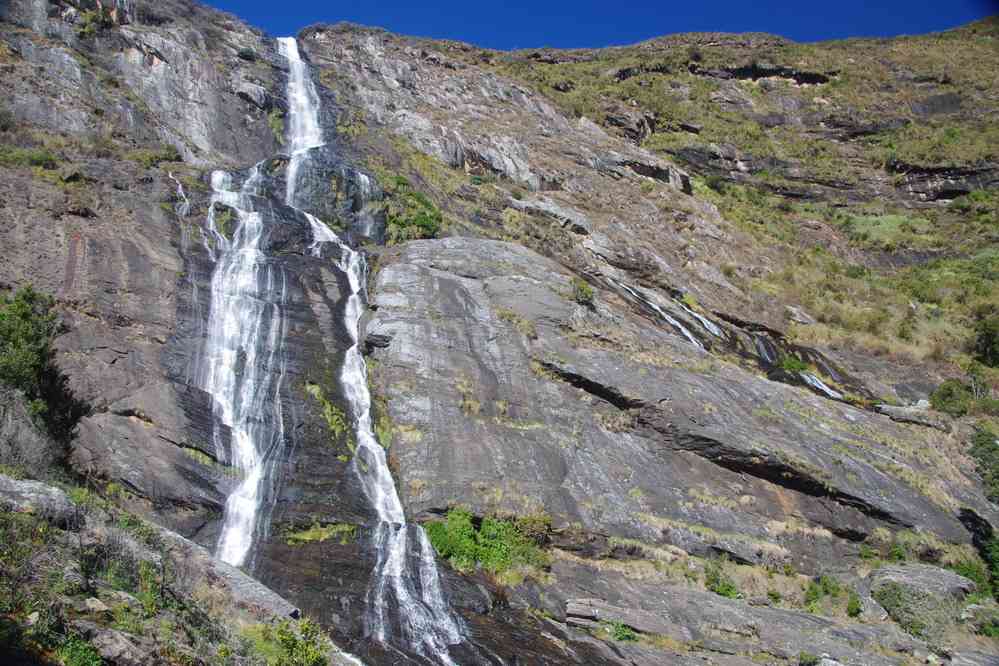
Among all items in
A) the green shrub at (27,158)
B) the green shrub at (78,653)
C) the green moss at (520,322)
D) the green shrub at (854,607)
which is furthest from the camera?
the green shrub at (27,158)

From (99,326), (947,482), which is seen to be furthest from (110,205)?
(947,482)

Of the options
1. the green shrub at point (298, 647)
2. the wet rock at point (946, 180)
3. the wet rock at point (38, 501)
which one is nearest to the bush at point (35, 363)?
the wet rock at point (38, 501)

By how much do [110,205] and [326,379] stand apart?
9857 millimetres

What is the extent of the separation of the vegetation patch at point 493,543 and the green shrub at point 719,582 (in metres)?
4.15

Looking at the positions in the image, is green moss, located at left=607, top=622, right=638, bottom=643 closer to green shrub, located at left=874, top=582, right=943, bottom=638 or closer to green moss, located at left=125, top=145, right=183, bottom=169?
green shrub, located at left=874, top=582, right=943, bottom=638

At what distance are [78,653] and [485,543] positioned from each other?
10.4 metres

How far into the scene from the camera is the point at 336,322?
869 inches

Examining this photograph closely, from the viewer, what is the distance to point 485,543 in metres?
16.3

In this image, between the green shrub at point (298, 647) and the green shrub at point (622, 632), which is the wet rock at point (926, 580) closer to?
the green shrub at point (622, 632)

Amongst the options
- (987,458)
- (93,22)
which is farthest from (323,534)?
(93,22)

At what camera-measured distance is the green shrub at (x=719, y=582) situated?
16.9 metres

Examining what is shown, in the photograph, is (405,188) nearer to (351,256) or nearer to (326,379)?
(351,256)

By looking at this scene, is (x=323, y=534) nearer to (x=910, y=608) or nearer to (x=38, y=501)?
(x=38, y=501)

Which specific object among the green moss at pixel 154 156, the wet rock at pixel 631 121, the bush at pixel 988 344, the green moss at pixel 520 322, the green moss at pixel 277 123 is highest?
the wet rock at pixel 631 121
